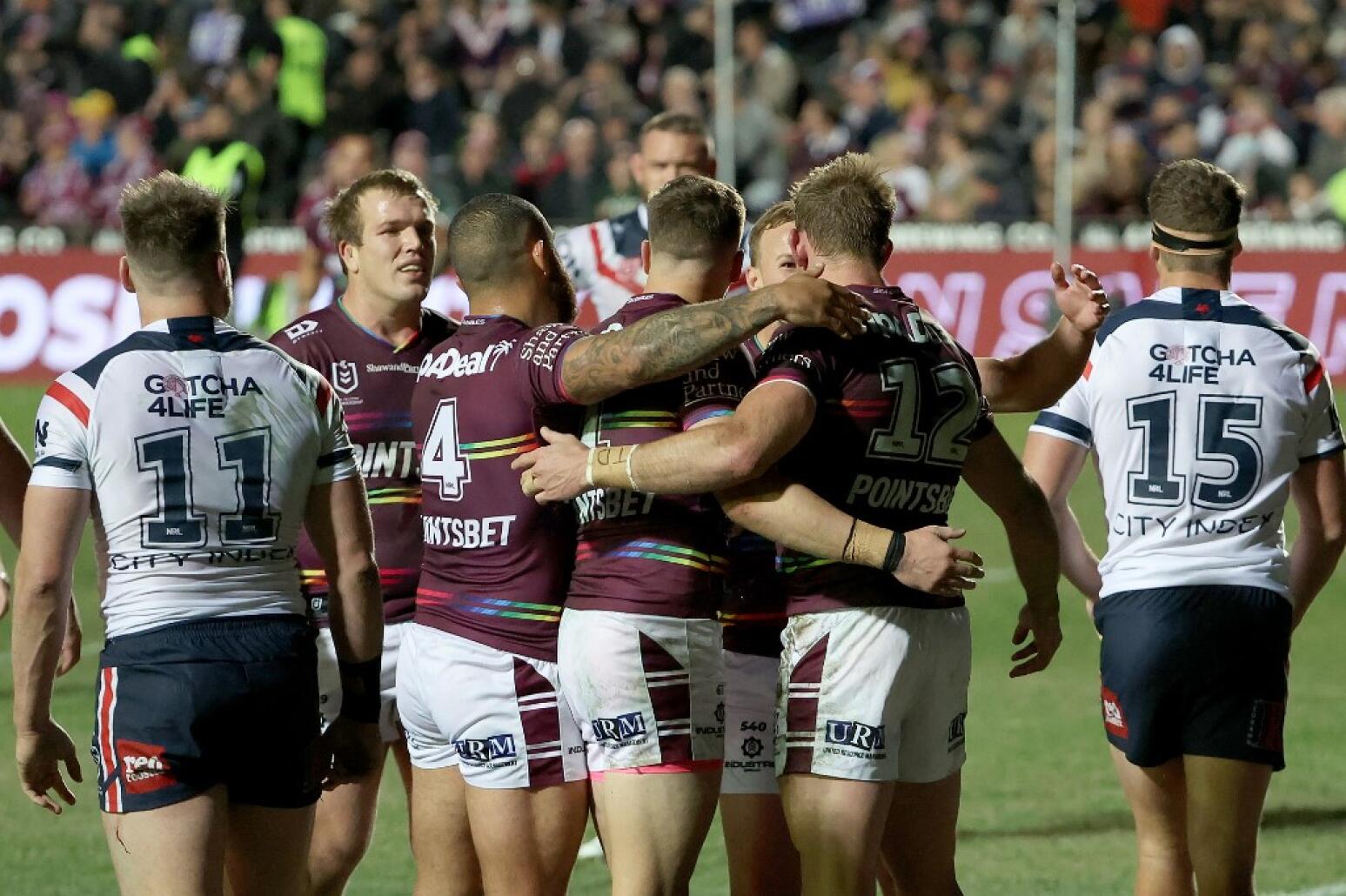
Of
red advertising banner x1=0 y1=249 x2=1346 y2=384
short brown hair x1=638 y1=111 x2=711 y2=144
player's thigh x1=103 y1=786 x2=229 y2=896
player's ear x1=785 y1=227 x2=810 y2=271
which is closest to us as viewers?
player's thigh x1=103 y1=786 x2=229 y2=896

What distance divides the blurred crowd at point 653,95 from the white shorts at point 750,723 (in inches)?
573

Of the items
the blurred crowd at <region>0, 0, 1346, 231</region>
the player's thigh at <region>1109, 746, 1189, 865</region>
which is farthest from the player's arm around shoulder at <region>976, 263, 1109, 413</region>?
the blurred crowd at <region>0, 0, 1346, 231</region>

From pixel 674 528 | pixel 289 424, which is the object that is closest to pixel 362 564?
pixel 289 424

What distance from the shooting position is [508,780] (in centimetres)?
516

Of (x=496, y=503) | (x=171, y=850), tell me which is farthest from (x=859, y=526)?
(x=171, y=850)

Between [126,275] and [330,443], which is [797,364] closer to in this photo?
[330,443]

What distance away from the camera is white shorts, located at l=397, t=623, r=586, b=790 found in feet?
16.9

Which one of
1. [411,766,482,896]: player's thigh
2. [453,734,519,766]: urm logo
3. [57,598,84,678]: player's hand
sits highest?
[57,598,84,678]: player's hand

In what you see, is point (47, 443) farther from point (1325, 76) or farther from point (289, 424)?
point (1325, 76)

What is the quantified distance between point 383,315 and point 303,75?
18396 mm

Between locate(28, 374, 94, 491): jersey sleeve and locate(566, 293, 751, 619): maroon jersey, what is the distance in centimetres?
124

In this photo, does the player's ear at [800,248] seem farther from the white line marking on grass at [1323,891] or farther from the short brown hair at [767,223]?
the white line marking on grass at [1323,891]

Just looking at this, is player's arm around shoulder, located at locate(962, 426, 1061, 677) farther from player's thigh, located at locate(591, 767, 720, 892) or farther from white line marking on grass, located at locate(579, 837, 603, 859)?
white line marking on grass, located at locate(579, 837, 603, 859)

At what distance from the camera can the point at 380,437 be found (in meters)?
6.28
